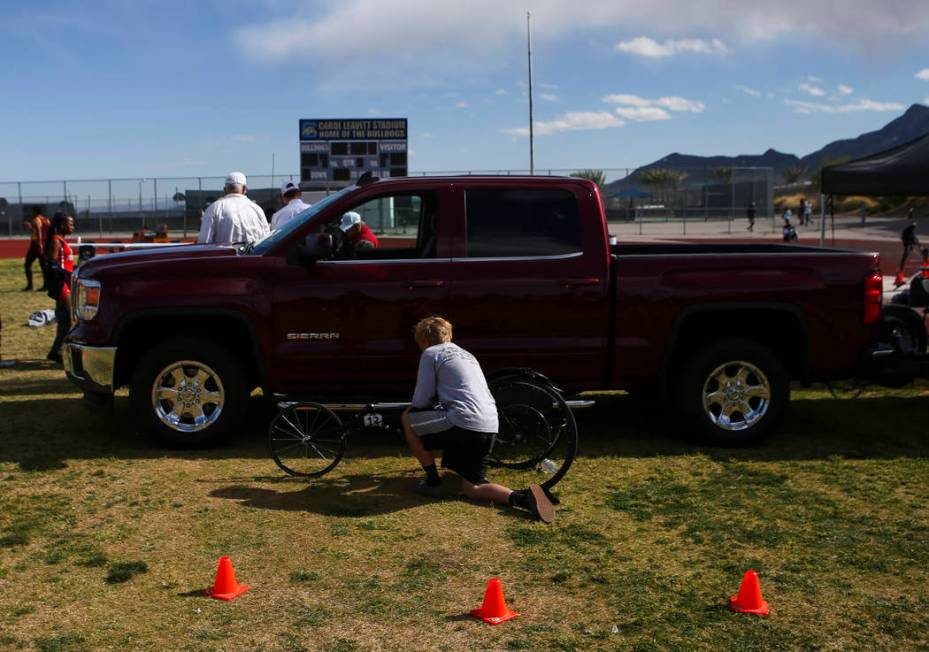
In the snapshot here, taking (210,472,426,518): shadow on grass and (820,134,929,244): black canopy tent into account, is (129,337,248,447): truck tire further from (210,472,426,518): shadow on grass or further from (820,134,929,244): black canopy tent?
(820,134,929,244): black canopy tent

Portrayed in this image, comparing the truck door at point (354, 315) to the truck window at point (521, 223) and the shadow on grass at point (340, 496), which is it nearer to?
the truck window at point (521, 223)

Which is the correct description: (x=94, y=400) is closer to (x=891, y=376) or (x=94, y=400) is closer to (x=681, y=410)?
(x=681, y=410)

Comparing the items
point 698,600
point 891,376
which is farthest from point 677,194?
point 698,600

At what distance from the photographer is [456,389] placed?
20.1ft

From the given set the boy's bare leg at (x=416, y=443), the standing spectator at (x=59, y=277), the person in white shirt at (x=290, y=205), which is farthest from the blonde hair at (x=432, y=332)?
the standing spectator at (x=59, y=277)

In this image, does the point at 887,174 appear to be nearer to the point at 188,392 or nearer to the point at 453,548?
the point at 188,392

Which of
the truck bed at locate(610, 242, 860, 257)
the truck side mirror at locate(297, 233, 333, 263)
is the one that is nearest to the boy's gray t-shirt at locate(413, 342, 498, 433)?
the truck side mirror at locate(297, 233, 333, 263)

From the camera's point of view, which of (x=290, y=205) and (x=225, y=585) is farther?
(x=290, y=205)

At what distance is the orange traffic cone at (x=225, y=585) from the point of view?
4793 mm

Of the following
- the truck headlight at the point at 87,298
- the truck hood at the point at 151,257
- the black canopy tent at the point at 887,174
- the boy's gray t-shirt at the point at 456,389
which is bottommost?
the boy's gray t-shirt at the point at 456,389

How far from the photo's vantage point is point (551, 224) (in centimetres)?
755

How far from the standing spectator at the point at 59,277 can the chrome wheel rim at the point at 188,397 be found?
150 inches

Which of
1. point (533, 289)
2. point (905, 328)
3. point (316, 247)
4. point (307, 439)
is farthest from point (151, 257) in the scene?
point (905, 328)

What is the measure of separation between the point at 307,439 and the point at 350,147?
87.1 ft
